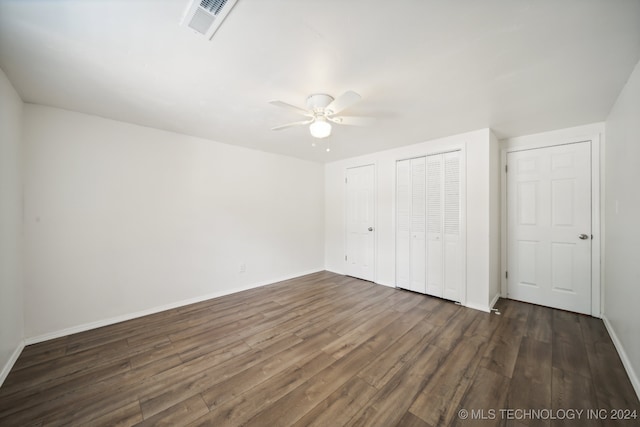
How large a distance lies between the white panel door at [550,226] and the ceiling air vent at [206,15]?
3.96 m

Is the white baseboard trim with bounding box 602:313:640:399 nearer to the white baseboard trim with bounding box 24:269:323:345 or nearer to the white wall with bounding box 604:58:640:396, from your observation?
the white wall with bounding box 604:58:640:396

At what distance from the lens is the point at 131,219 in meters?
2.82

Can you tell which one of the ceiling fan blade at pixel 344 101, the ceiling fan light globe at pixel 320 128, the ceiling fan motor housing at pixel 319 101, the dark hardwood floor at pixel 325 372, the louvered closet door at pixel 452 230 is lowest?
the dark hardwood floor at pixel 325 372

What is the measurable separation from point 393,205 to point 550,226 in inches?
81.7

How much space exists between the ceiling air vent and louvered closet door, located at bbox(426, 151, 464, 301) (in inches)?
126

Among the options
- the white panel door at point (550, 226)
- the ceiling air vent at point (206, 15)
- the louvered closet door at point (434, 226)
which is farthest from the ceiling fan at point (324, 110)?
the white panel door at point (550, 226)

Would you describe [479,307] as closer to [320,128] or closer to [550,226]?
[550,226]

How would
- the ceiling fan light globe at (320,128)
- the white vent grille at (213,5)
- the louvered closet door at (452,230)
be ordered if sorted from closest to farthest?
the white vent grille at (213,5)
the ceiling fan light globe at (320,128)
the louvered closet door at (452,230)

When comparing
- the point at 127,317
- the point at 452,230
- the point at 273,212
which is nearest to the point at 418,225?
the point at 452,230

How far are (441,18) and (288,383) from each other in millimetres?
2645

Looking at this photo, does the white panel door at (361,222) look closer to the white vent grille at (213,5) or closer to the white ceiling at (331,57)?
the white ceiling at (331,57)

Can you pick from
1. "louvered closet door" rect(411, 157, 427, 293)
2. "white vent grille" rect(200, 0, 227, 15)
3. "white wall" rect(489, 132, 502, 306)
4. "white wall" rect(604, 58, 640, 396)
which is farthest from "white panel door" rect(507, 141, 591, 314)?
"white vent grille" rect(200, 0, 227, 15)

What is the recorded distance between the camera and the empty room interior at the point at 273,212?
142 cm

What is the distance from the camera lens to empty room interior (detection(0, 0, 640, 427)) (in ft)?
4.67
